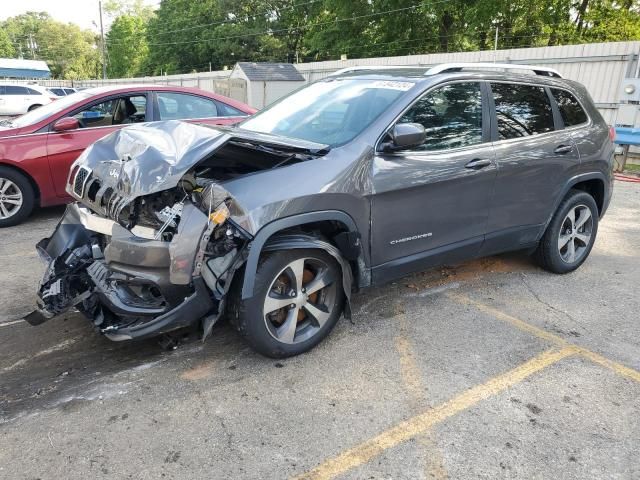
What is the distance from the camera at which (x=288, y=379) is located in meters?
3.12

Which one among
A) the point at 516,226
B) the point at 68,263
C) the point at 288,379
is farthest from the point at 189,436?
the point at 516,226


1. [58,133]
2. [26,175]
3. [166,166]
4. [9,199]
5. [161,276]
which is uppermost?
[166,166]

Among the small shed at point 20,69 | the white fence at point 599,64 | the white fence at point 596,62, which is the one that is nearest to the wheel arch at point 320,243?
the white fence at point 596,62

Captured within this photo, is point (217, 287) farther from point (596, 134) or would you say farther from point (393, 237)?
point (596, 134)

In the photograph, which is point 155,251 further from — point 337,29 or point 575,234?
point 337,29

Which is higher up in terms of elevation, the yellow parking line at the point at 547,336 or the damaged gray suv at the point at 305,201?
the damaged gray suv at the point at 305,201

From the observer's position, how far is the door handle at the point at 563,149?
14.7 feet

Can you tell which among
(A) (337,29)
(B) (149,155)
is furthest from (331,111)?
(A) (337,29)

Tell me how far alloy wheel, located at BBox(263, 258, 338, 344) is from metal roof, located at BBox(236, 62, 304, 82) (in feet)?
58.8

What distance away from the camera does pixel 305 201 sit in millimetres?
3107

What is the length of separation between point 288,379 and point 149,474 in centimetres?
100

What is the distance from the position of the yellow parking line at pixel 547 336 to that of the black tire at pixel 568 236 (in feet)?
3.36

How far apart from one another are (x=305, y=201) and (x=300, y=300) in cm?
63

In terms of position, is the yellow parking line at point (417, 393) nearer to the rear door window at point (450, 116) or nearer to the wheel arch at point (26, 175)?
the rear door window at point (450, 116)
